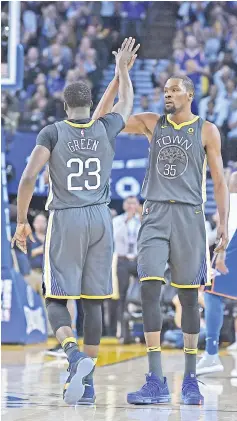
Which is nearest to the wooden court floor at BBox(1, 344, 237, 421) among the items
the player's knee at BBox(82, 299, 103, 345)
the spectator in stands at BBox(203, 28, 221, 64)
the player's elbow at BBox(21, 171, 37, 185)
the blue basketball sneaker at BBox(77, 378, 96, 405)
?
the blue basketball sneaker at BBox(77, 378, 96, 405)

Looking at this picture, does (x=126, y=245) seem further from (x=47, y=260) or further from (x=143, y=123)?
(x=47, y=260)

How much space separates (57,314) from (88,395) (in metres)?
0.55

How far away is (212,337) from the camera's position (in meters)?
7.36

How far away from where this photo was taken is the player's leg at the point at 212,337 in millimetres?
7312

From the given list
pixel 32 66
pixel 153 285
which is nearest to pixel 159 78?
pixel 32 66

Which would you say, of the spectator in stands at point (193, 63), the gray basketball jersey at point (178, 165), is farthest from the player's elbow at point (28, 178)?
the spectator in stands at point (193, 63)

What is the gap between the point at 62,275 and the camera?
5.37 m

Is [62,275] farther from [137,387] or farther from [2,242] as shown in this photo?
[2,242]

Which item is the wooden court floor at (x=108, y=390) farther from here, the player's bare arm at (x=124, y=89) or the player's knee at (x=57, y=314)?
the player's bare arm at (x=124, y=89)

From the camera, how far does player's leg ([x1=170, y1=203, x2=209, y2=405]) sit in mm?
5699

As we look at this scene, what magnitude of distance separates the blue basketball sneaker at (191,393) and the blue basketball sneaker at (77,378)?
2.78ft

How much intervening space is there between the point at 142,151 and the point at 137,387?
6654mm

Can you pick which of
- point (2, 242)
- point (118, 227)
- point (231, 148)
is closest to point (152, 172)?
point (2, 242)

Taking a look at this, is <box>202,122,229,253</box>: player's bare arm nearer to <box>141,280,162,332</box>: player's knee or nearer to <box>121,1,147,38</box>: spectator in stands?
<box>141,280,162,332</box>: player's knee
